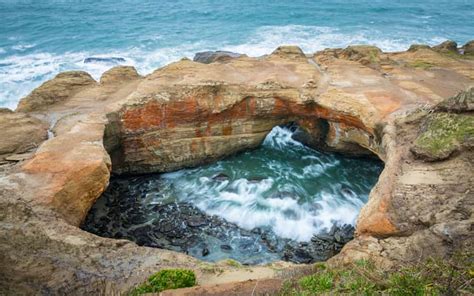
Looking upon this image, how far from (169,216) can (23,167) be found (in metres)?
4.87

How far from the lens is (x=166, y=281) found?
21.6 ft

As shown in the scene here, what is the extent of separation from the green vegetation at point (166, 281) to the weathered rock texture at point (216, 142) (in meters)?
0.74

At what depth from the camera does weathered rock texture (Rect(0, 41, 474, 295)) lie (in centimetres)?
761

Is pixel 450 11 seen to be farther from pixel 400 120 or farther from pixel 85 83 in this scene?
pixel 85 83

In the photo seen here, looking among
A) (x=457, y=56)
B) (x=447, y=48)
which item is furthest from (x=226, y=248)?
(x=447, y=48)

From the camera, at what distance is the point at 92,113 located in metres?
13.5

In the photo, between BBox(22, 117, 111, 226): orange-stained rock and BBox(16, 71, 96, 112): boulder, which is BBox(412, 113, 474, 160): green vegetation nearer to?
BBox(22, 117, 111, 226): orange-stained rock

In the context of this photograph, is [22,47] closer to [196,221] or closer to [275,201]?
[196,221]

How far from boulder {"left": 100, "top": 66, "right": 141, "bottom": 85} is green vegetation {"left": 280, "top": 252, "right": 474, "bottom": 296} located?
44.3 ft

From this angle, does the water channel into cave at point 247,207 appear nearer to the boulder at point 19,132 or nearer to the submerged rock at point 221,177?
the submerged rock at point 221,177

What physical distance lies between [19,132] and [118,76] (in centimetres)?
578

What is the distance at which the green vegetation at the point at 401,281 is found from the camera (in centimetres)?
459

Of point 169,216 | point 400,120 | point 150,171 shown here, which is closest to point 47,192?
point 169,216

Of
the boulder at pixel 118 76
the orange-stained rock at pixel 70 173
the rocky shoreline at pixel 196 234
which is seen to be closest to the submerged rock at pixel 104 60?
the boulder at pixel 118 76
